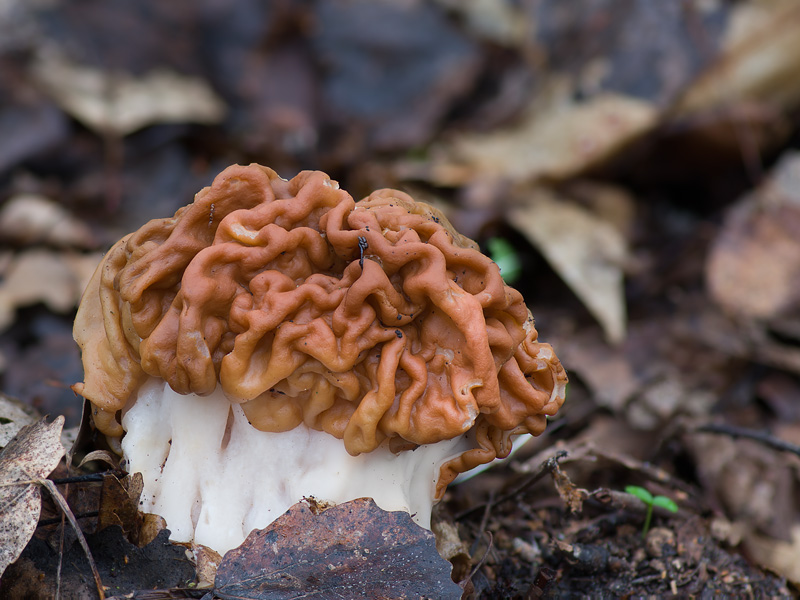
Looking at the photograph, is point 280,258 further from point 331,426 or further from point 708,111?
point 708,111

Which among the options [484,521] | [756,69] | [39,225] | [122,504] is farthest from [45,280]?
[756,69]

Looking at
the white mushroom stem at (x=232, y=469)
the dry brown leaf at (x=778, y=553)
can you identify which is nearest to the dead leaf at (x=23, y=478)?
the white mushroom stem at (x=232, y=469)

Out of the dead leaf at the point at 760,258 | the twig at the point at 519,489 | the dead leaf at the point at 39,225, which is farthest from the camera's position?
the dead leaf at the point at 39,225

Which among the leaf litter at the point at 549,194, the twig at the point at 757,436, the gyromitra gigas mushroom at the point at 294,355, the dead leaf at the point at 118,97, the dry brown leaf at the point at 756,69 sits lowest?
the dead leaf at the point at 118,97

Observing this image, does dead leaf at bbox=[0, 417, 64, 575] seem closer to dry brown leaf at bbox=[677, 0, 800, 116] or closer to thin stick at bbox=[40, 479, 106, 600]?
thin stick at bbox=[40, 479, 106, 600]

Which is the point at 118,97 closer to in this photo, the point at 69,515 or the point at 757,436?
the point at 69,515

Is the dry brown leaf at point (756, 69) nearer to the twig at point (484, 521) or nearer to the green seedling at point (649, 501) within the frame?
the green seedling at point (649, 501)

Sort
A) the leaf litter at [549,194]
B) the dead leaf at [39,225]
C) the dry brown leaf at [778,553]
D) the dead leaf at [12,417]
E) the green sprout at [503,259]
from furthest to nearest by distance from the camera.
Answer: the dead leaf at [39,225]
the green sprout at [503,259]
the dry brown leaf at [778,553]
the leaf litter at [549,194]
the dead leaf at [12,417]
